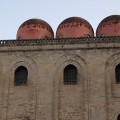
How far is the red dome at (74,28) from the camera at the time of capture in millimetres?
21141

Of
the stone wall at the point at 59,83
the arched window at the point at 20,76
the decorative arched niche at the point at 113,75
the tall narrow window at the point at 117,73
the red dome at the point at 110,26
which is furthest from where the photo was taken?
the red dome at the point at 110,26

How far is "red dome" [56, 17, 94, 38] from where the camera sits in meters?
21.1

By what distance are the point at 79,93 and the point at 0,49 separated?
17.3 feet

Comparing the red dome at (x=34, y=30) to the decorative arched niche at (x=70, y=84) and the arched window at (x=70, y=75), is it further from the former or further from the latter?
the arched window at (x=70, y=75)

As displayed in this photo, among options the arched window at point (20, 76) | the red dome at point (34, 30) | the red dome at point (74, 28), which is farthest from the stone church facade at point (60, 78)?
the red dome at point (74, 28)

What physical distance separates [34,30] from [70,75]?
413 cm

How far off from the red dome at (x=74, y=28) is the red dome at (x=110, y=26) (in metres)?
0.79

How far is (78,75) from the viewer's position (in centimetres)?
1897

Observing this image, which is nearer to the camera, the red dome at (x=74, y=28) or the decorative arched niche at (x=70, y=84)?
the decorative arched niche at (x=70, y=84)

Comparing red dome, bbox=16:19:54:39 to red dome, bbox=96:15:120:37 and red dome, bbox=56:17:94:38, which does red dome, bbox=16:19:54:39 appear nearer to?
red dome, bbox=56:17:94:38

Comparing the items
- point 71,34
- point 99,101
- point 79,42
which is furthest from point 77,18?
point 99,101

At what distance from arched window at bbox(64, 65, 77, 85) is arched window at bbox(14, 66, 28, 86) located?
7.47 feet

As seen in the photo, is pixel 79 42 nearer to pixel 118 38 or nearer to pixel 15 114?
pixel 118 38

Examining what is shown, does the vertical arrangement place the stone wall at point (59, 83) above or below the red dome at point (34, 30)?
below
